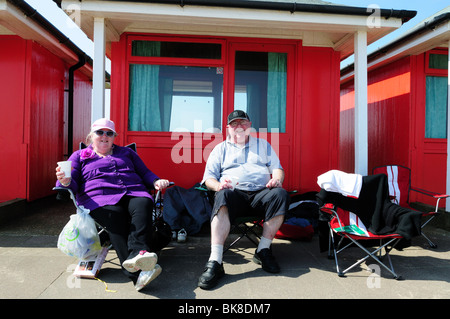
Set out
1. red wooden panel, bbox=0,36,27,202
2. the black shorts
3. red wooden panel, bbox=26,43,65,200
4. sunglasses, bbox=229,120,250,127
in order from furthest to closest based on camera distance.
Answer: red wooden panel, bbox=26,43,65,200 → red wooden panel, bbox=0,36,27,202 → sunglasses, bbox=229,120,250,127 → the black shorts

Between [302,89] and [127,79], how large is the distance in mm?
2444

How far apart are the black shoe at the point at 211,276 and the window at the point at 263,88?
7.76 ft

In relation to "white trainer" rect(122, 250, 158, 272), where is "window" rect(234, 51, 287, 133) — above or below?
above

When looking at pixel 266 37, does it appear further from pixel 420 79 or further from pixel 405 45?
pixel 420 79

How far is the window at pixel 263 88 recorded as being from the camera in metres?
4.20

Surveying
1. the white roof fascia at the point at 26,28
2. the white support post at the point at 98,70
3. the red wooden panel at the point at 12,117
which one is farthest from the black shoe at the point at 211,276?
the white roof fascia at the point at 26,28

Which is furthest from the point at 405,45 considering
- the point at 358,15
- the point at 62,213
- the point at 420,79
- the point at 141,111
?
the point at 62,213

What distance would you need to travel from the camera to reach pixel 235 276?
237 cm

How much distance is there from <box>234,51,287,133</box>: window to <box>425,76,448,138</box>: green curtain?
2.33m

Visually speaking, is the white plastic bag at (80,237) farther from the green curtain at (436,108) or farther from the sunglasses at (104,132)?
the green curtain at (436,108)

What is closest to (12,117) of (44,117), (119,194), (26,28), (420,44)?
(44,117)

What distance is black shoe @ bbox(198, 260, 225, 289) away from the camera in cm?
216

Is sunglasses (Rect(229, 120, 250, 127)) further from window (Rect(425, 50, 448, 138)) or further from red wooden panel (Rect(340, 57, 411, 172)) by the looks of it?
window (Rect(425, 50, 448, 138))

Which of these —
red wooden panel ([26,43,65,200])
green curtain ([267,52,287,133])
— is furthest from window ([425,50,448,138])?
red wooden panel ([26,43,65,200])
